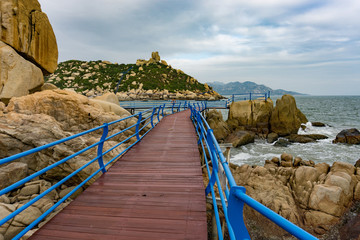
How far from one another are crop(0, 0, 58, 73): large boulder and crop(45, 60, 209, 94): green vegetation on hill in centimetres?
5905

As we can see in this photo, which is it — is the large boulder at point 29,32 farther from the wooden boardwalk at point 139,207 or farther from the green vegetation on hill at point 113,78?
the green vegetation on hill at point 113,78

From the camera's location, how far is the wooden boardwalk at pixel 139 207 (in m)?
2.46

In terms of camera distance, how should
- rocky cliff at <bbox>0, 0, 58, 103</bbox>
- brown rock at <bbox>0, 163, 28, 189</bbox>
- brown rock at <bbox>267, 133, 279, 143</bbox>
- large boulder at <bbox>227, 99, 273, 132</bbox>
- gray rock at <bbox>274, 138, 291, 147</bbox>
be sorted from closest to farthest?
brown rock at <bbox>0, 163, 28, 189</bbox>
rocky cliff at <bbox>0, 0, 58, 103</bbox>
gray rock at <bbox>274, 138, 291, 147</bbox>
brown rock at <bbox>267, 133, 279, 143</bbox>
large boulder at <bbox>227, 99, 273, 132</bbox>

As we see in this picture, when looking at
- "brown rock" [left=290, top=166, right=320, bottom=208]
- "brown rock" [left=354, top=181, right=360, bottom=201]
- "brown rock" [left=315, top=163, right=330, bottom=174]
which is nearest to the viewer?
"brown rock" [left=354, top=181, right=360, bottom=201]

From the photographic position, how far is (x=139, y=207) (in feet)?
9.82

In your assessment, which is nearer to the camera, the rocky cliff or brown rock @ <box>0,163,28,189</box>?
brown rock @ <box>0,163,28,189</box>

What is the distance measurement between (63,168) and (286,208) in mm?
8501

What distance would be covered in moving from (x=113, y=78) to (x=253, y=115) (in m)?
71.3

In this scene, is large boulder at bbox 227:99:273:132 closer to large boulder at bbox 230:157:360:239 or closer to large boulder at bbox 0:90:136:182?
large boulder at bbox 230:157:360:239

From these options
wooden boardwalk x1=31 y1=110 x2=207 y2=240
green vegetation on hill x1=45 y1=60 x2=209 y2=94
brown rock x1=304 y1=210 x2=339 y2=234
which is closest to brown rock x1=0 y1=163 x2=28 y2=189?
wooden boardwalk x1=31 y1=110 x2=207 y2=240

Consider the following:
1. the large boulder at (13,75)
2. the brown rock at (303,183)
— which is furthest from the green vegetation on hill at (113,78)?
the brown rock at (303,183)

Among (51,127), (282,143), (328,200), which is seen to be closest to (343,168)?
(328,200)

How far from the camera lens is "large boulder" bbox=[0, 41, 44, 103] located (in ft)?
33.5

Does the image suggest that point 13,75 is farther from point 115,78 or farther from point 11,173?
point 115,78
